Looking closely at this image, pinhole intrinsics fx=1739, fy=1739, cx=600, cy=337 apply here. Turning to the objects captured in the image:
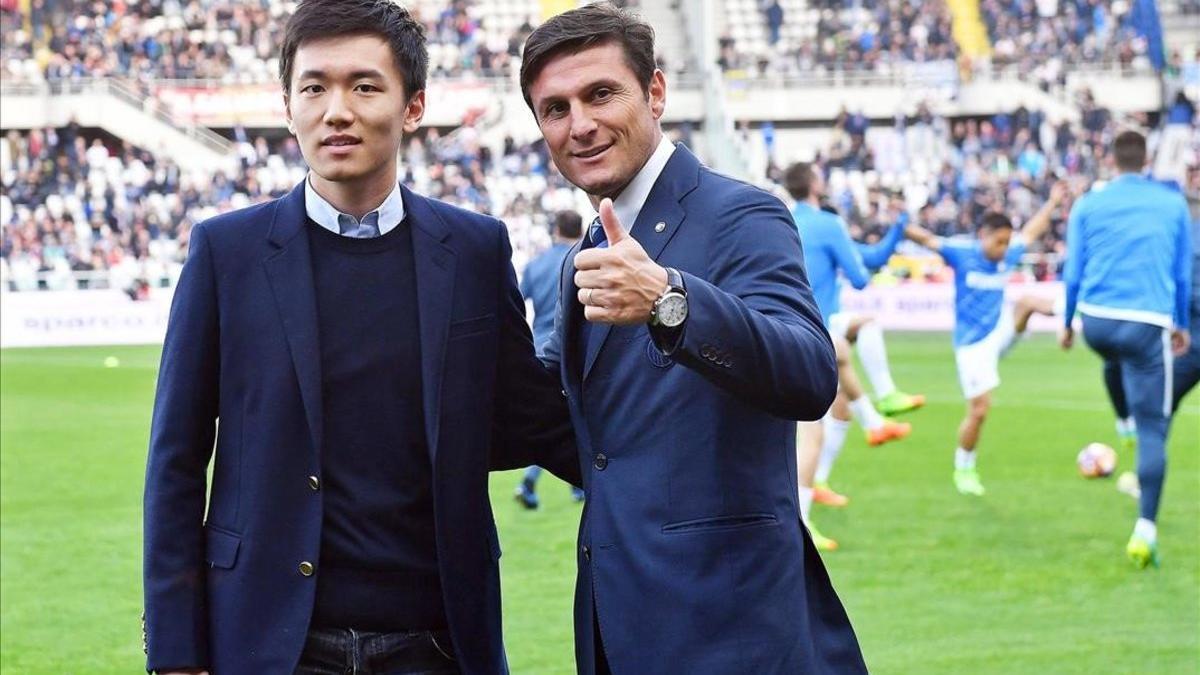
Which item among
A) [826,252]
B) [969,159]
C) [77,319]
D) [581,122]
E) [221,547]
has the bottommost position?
[969,159]

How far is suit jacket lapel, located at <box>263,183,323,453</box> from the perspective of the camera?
11.6 ft

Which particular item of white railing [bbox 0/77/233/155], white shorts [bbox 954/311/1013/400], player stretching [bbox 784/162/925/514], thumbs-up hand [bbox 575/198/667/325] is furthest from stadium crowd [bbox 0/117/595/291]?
thumbs-up hand [bbox 575/198/667/325]

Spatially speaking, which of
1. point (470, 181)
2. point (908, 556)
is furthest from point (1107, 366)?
point (470, 181)

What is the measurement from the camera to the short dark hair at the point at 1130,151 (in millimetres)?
9727

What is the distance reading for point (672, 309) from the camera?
121 inches

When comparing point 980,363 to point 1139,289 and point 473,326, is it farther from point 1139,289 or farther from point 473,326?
point 473,326

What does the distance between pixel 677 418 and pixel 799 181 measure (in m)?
7.58

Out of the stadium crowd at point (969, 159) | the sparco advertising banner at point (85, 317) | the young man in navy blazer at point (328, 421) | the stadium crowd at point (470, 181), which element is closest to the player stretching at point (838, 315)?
the young man in navy blazer at point (328, 421)

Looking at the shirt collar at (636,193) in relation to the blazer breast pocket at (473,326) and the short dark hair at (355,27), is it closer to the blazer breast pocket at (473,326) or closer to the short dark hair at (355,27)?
the blazer breast pocket at (473,326)

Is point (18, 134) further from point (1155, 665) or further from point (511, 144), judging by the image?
point (1155, 665)

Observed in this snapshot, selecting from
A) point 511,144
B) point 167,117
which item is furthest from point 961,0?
point 167,117

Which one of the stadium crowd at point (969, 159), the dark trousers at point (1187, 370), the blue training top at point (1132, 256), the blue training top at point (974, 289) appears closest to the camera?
the blue training top at point (1132, 256)

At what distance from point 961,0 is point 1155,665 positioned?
4214 cm

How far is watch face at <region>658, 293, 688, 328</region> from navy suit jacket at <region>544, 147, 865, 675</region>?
0.18 m
